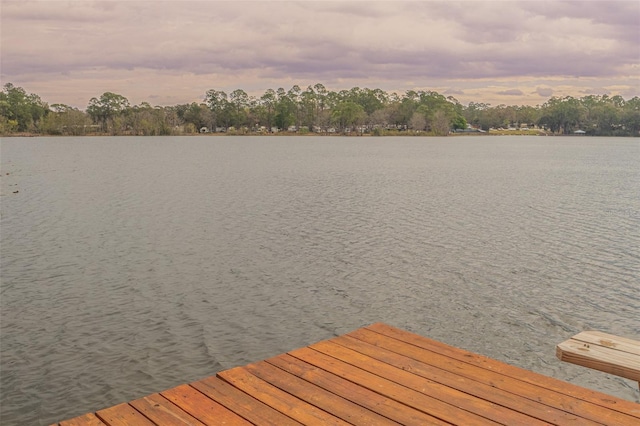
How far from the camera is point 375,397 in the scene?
5.47 metres

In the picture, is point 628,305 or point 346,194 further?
point 346,194

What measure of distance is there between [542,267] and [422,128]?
187 m

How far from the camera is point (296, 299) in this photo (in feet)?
44.0

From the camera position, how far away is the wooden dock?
16.6 feet

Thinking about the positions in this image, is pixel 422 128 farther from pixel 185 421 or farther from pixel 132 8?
pixel 185 421

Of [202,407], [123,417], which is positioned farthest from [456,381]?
[123,417]

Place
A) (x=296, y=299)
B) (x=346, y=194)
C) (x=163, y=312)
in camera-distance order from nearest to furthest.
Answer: (x=163, y=312) → (x=296, y=299) → (x=346, y=194)

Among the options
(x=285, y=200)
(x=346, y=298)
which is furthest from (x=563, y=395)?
(x=285, y=200)

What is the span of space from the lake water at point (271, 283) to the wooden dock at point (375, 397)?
356 cm

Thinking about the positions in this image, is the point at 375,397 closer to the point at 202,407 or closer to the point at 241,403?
the point at 241,403

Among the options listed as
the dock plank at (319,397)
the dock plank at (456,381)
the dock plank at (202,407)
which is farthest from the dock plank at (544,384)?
the dock plank at (202,407)

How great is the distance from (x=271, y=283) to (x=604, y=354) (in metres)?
10.3

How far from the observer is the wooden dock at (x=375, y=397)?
5.05 meters

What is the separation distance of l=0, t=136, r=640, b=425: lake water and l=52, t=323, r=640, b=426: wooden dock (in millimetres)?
3564
